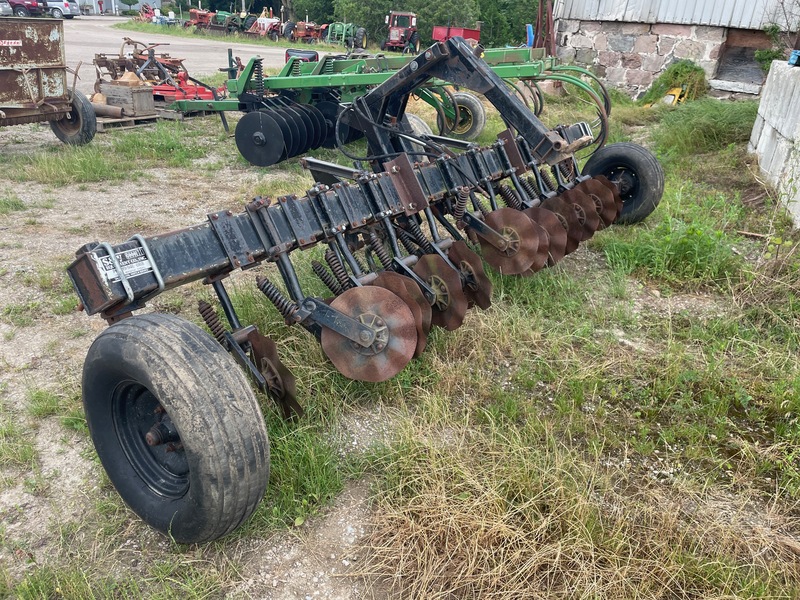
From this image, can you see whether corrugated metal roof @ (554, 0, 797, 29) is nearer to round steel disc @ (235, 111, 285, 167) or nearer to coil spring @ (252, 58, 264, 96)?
coil spring @ (252, 58, 264, 96)

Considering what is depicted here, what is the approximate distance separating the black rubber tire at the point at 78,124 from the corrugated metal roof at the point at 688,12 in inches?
323

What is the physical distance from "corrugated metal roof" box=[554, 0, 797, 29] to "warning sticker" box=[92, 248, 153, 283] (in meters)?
9.78

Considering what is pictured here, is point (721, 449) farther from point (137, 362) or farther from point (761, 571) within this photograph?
point (137, 362)

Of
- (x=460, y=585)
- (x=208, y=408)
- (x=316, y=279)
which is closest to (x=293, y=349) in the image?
(x=316, y=279)

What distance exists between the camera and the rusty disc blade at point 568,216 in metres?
4.14

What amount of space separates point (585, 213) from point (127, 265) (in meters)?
3.08

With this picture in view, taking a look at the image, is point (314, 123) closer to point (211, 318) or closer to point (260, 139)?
point (260, 139)

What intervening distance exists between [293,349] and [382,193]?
93 centimetres

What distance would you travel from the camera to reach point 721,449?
259 centimetres

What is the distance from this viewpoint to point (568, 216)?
4145 mm

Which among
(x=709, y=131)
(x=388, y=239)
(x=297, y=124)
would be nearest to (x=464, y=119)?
(x=297, y=124)

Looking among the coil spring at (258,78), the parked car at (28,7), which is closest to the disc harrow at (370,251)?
the coil spring at (258,78)

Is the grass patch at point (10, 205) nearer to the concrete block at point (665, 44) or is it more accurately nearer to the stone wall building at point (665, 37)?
the stone wall building at point (665, 37)

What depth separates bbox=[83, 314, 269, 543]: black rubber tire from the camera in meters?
1.85
